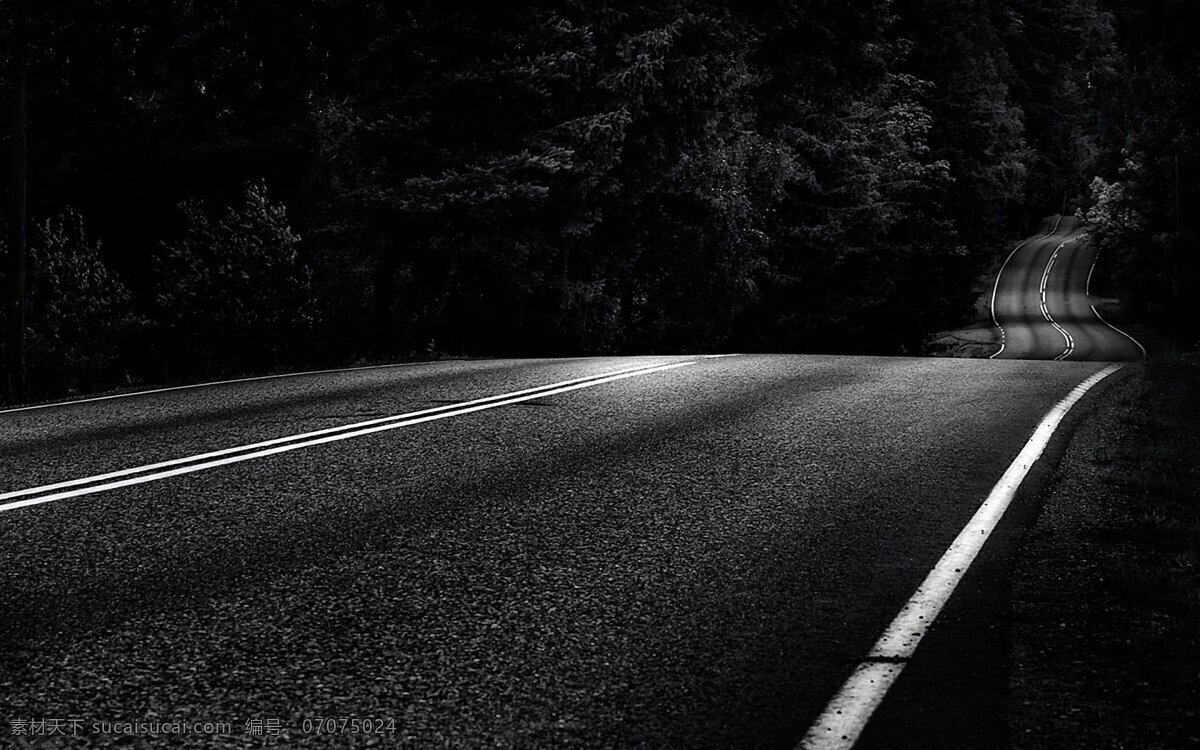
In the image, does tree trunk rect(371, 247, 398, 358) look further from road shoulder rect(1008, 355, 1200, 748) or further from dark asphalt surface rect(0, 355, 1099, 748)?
road shoulder rect(1008, 355, 1200, 748)

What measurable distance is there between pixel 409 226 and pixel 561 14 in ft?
22.8

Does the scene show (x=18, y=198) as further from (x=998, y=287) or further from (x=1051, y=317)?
(x=998, y=287)

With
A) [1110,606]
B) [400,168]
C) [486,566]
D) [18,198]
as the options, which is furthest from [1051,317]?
[486,566]

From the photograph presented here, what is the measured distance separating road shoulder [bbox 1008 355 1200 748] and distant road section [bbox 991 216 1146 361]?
28.6 metres

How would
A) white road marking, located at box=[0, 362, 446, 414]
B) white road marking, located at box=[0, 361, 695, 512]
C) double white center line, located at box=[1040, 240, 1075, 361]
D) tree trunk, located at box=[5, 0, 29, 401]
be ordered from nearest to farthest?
white road marking, located at box=[0, 361, 695, 512] → white road marking, located at box=[0, 362, 446, 414] → tree trunk, located at box=[5, 0, 29, 401] → double white center line, located at box=[1040, 240, 1075, 361]

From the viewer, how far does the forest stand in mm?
21016

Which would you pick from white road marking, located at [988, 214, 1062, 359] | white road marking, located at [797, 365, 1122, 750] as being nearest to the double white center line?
white road marking, located at [988, 214, 1062, 359]

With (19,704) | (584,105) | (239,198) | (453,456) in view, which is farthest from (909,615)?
(239,198)

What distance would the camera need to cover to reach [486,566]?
463 cm

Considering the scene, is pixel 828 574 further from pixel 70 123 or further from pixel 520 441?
pixel 70 123

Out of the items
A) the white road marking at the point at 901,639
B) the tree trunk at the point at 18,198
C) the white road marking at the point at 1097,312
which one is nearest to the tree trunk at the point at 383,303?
the tree trunk at the point at 18,198

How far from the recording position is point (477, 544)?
4.98 metres

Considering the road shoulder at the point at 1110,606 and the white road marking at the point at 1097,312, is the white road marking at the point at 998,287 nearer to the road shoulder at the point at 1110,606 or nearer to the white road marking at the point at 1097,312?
the white road marking at the point at 1097,312

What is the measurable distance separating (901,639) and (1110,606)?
1094 millimetres
